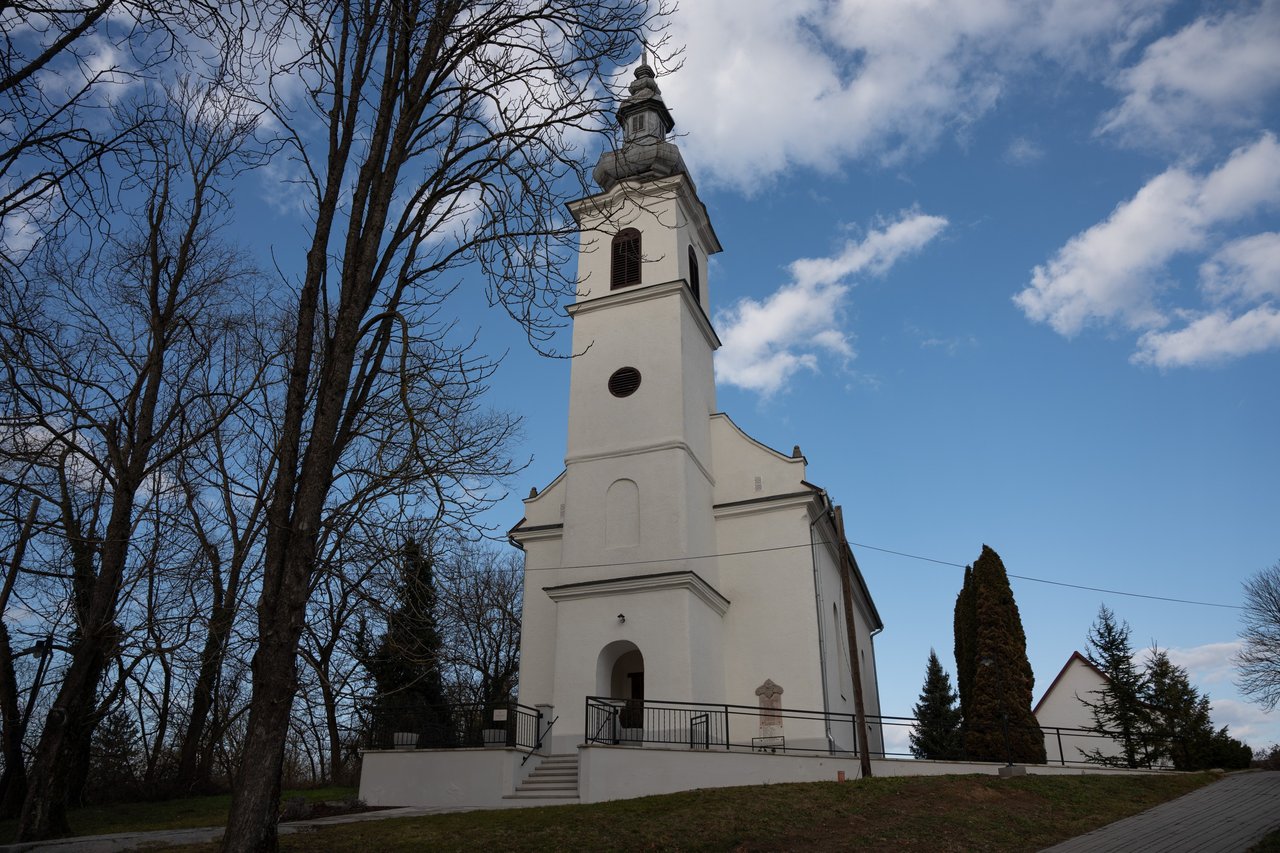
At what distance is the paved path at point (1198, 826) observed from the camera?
10.2m

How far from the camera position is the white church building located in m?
17.6

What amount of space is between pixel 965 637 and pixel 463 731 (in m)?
20.3

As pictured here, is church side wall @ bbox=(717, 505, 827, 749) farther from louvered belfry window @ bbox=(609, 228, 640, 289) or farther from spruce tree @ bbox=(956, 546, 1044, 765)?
louvered belfry window @ bbox=(609, 228, 640, 289)

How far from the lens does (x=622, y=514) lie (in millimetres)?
22031

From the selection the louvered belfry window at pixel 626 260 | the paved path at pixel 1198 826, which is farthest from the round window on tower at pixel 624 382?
the paved path at pixel 1198 826

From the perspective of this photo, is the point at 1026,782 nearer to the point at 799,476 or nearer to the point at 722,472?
the point at 799,476

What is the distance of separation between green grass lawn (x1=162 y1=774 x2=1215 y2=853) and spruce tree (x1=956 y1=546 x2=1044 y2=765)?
9.95 m

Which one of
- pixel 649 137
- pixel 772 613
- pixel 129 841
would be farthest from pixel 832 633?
pixel 129 841

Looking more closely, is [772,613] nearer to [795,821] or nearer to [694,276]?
[795,821]

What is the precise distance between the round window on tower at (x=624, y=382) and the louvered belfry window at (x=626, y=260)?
295 centimetres

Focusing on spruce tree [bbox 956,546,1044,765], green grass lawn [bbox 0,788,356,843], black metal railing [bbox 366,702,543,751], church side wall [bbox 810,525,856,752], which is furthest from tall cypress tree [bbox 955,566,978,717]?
green grass lawn [bbox 0,788,356,843]

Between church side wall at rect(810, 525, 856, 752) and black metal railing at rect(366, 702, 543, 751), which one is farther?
church side wall at rect(810, 525, 856, 752)

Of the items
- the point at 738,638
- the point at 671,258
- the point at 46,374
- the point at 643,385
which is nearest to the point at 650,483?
the point at 643,385

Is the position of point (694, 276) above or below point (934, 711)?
above
